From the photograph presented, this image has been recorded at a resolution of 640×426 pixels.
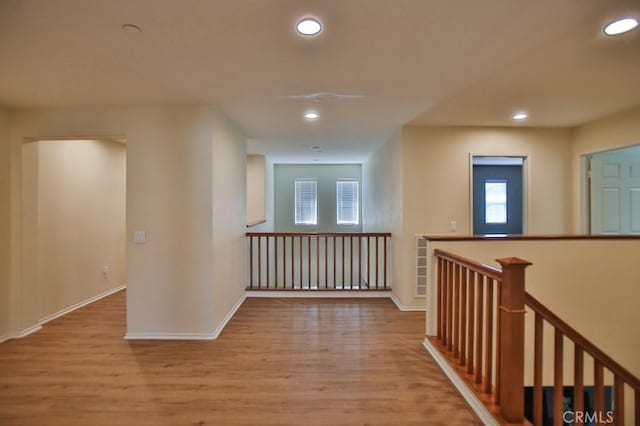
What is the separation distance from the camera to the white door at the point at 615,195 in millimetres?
3906

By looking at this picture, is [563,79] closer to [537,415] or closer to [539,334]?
[539,334]

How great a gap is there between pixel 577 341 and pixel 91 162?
5.59m

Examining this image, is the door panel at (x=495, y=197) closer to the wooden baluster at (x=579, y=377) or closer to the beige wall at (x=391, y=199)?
the beige wall at (x=391, y=199)

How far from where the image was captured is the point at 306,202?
815 cm

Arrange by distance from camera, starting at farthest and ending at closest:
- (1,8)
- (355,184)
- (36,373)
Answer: (355,184) → (36,373) → (1,8)

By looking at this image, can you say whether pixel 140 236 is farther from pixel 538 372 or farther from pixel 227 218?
pixel 538 372

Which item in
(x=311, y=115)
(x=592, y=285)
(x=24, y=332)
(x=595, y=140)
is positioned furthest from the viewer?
(x=595, y=140)

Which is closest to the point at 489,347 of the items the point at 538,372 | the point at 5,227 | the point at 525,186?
the point at 538,372

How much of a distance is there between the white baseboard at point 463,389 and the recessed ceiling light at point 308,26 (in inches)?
102

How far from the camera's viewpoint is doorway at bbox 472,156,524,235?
6.78 metres

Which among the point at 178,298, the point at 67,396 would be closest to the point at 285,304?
the point at 178,298

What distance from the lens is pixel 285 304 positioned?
4223 millimetres

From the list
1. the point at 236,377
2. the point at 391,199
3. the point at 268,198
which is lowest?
the point at 236,377

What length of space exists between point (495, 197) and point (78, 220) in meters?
7.86
